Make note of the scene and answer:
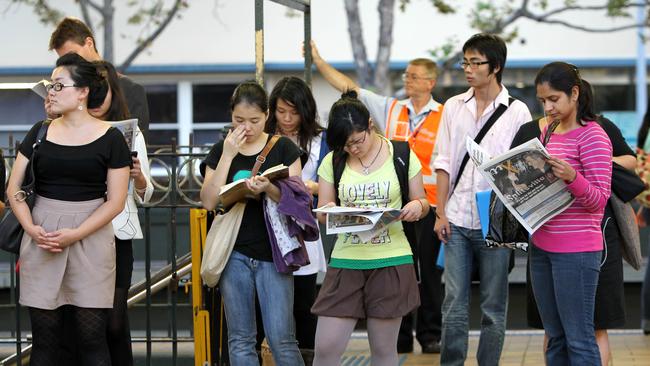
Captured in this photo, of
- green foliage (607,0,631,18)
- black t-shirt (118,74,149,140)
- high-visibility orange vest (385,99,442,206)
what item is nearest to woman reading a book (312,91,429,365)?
black t-shirt (118,74,149,140)

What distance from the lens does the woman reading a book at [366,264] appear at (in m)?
5.95

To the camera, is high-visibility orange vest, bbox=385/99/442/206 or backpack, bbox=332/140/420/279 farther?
Answer: high-visibility orange vest, bbox=385/99/442/206

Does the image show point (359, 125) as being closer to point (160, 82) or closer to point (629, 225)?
point (629, 225)

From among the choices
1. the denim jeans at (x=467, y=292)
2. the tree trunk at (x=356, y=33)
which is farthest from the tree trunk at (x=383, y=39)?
the denim jeans at (x=467, y=292)

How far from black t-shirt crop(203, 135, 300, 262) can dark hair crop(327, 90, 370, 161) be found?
0.36 meters

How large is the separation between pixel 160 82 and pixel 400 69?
545 cm

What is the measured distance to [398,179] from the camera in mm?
6113

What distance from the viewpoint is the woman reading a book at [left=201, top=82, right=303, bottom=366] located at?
243 inches

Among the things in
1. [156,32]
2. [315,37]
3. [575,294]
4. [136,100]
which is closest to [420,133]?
[136,100]

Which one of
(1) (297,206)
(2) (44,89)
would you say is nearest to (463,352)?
(1) (297,206)

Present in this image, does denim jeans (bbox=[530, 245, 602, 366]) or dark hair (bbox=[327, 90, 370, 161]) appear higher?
dark hair (bbox=[327, 90, 370, 161])

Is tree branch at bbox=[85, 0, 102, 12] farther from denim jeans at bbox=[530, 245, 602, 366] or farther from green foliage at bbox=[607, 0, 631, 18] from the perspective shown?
denim jeans at bbox=[530, 245, 602, 366]

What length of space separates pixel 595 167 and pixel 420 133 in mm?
3141

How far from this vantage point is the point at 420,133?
880 centimetres
